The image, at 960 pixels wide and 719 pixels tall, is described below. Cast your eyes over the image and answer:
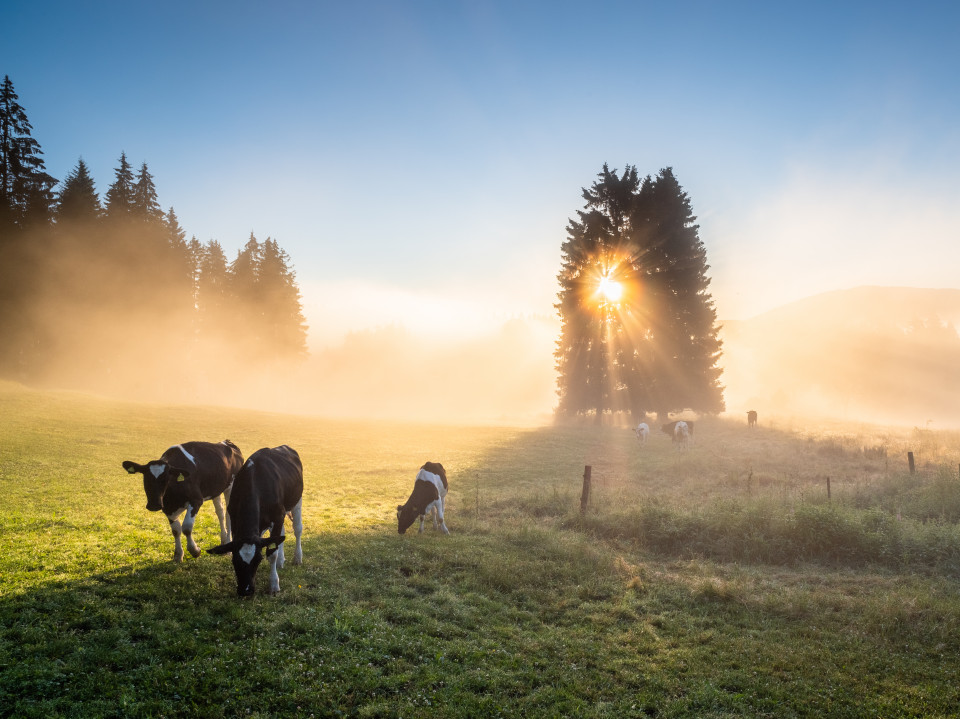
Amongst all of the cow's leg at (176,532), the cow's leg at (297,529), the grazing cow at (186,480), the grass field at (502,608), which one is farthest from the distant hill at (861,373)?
the cow's leg at (176,532)

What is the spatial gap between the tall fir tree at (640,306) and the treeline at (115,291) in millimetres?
37721

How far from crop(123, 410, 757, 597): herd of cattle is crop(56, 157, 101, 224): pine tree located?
150 feet

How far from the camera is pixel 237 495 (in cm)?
855

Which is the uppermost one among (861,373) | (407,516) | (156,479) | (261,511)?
(861,373)

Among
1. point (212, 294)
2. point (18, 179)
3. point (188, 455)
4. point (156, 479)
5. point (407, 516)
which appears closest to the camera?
point (156, 479)

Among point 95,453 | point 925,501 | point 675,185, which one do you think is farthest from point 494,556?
point 675,185

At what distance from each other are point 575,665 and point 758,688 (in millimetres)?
2312

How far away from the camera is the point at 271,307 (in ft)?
197

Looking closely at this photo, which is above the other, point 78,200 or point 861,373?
point 78,200

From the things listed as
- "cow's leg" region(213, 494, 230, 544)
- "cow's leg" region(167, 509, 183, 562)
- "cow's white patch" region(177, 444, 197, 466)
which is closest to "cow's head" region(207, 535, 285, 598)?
"cow's leg" region(167, 509, 183, 562)

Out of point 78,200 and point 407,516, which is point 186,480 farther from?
point 78,200

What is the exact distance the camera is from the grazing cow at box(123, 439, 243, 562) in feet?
29.9

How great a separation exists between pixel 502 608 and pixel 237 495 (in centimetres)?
504

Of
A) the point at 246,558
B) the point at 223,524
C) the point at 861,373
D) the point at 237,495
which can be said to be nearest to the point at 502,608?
the point at 246,558
